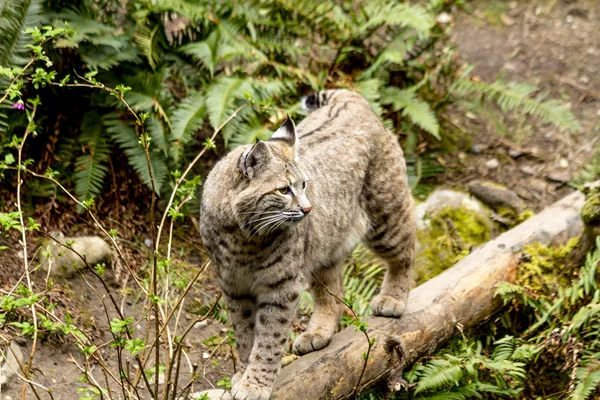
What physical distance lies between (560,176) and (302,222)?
4.84 m

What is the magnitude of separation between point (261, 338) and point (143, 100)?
304 cm

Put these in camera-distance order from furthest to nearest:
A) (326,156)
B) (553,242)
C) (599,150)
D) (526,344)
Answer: (599,150) → (553,242) → (526,344) → (326,156)

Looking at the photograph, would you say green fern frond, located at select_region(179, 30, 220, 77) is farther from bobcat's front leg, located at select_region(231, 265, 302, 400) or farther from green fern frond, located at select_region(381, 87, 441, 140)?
bobcat's front leg, located at select_region(231, 265, 302, 400)

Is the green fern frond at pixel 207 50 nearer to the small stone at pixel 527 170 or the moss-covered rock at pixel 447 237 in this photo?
the moss-covered rock at pixel 447 237

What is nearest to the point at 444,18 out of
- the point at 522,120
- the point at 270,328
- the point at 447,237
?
the point at 522,120

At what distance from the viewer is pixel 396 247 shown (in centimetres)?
568

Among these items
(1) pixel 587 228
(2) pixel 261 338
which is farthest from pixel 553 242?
(2) pixel 261 338

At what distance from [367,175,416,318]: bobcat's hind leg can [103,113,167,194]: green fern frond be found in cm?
213

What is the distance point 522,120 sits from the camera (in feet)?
30.5

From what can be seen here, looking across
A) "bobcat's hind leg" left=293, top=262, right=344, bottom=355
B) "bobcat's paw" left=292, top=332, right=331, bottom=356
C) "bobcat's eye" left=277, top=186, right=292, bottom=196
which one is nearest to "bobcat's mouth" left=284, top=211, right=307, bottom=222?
"bobcat's eye" left=277, top=186, right=292, bottom=196

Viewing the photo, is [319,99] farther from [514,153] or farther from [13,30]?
[514,153]

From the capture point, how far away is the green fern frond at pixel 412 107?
25.0 ft

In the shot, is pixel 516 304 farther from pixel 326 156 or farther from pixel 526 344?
pixel 326 156

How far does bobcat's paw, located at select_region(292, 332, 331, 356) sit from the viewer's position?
5.07 metres
